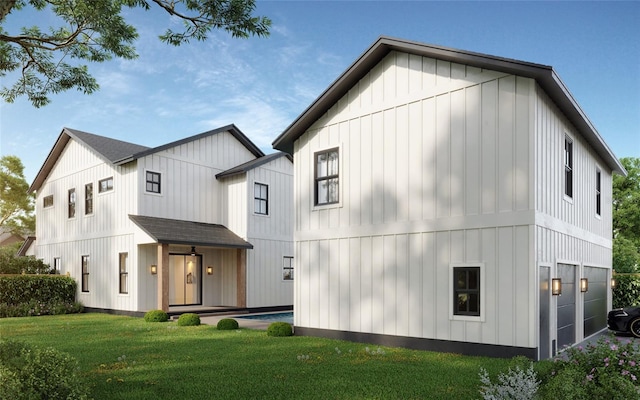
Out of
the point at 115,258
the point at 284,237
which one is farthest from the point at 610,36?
the point at 115,258

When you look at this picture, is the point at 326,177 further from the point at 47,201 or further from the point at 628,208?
the point at 628,208

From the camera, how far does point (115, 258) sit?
2056 cm

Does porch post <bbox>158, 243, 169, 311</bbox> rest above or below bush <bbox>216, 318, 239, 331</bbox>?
above

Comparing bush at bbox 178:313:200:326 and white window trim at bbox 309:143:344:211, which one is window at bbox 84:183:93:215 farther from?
white window trim at bbox 309:143:344:211

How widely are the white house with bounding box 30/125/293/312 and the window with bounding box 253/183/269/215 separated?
46mm

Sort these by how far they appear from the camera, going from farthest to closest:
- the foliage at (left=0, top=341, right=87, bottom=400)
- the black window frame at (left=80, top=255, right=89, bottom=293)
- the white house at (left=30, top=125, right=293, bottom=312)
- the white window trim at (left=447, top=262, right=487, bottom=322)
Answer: the black window frame at (left=80, top=255, right=89, bottom=293), the white house at (left=30, top=125, right=293, bottom=312), the white window trim at (left=447, top=262, right=487, bottom=322), the foliage at (left=0, top=341, right=87, bottom=400)

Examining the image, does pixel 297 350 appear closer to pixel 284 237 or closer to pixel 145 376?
pixel 145 376

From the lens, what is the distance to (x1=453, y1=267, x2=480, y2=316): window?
1023cm

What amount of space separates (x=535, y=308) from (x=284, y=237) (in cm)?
1518

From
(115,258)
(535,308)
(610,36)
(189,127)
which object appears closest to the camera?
(535,308)

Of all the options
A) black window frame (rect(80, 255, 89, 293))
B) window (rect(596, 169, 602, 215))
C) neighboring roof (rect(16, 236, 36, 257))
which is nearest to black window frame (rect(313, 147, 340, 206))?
window (rect(596, 169, 602, 215))

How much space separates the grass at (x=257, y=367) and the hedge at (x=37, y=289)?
9027mm

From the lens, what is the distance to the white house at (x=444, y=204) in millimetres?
9797

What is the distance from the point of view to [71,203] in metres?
23.9
